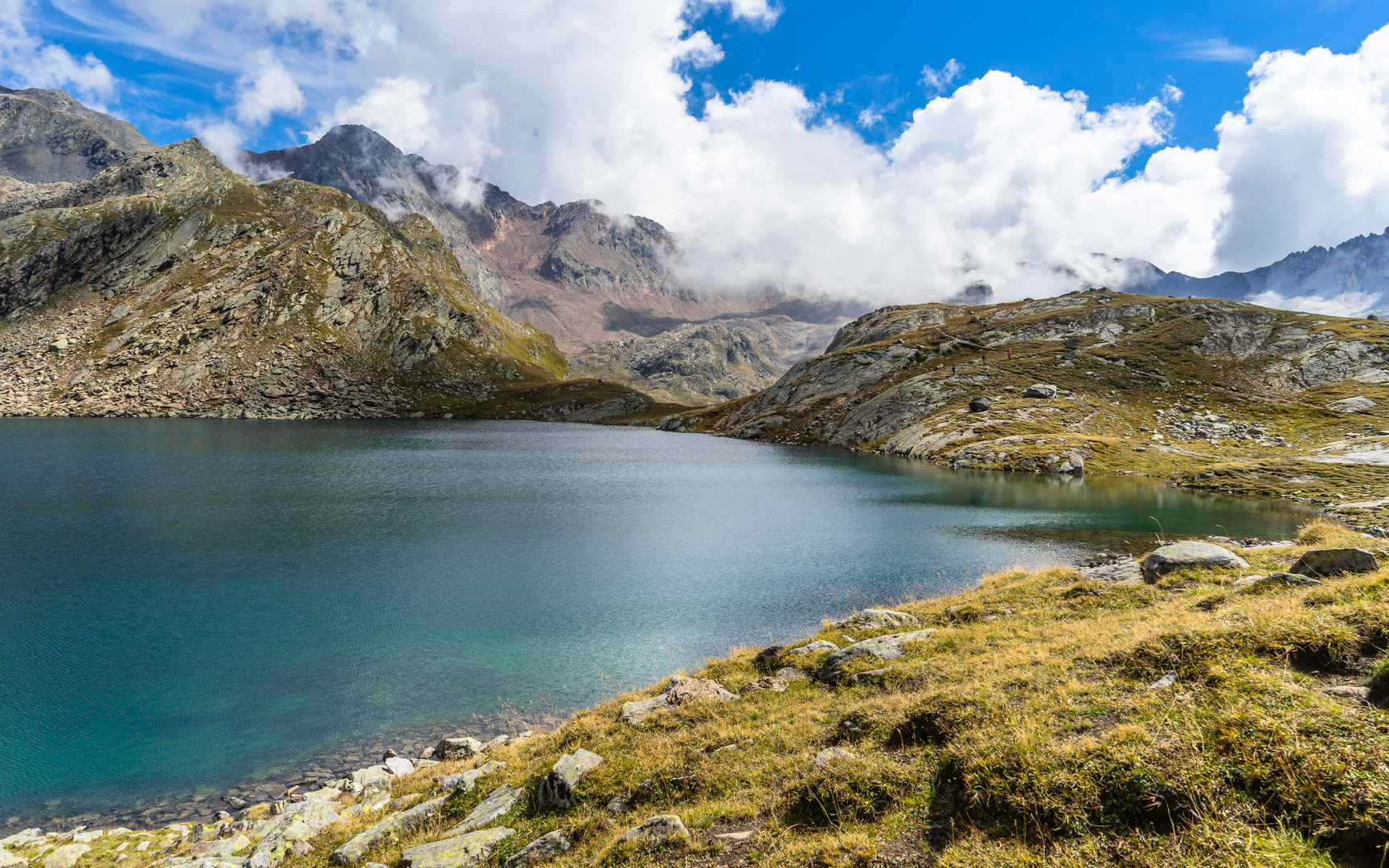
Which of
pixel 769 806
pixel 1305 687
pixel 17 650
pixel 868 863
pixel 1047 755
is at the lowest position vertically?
pixel 17 650

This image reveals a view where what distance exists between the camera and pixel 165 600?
35844 millimetres

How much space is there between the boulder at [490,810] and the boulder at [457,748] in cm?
653

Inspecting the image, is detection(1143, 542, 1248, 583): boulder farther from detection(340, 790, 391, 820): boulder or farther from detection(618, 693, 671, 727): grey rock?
detection(340, 790, 391, 820): boulder

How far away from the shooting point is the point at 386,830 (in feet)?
48.6

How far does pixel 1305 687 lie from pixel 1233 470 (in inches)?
3885

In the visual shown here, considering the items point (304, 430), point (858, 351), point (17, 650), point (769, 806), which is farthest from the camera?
point (858, 351)

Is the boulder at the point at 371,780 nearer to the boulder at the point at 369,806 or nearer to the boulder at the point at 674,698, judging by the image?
the boulder at the point at 369,806

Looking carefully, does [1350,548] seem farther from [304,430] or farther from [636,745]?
[304,430]

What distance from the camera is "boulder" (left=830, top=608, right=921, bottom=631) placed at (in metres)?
24.7

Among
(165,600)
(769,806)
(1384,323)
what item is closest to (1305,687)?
(769,806)

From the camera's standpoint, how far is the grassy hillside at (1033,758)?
784 centimetres

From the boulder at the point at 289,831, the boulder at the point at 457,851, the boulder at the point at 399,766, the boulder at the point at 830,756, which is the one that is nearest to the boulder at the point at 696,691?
the boulder at the point at 830,756

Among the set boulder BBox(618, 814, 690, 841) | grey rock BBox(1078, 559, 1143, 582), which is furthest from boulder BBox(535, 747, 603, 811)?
grey rock BBox(1078, 559, 1143, 582)

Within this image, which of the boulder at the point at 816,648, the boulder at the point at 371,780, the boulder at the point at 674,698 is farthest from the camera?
the boulder at the point at 816,648
